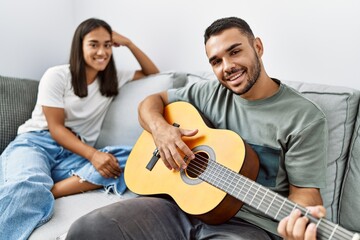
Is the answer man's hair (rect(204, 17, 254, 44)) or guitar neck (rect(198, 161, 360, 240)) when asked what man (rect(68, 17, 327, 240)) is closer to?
man's hair (rect(204, 17, 254, 44))

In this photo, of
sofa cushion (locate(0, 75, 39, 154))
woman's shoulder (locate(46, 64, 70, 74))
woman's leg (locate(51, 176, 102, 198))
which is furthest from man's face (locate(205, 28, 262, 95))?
sofa cushion (locate(0, 75, 39, 154))

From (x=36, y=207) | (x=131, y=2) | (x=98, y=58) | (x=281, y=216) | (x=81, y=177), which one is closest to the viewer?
(x=281, y=216)

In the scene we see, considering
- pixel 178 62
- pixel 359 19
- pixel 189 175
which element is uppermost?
pixel 359 19

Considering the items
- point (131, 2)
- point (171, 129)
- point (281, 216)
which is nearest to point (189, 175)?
point (171, 129)

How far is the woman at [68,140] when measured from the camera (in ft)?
4.03

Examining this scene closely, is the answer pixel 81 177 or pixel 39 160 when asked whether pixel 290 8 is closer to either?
pixel 81 177

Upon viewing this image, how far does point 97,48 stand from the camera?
1.70 meters

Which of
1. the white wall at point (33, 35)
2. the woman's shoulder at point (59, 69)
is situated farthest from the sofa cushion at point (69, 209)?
the white wall at point (33, 35)

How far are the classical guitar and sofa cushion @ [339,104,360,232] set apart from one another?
13.7 inches

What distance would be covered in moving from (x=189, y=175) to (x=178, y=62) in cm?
89

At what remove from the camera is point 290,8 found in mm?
1488

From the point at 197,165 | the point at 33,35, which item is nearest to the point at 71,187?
the point at 197,165

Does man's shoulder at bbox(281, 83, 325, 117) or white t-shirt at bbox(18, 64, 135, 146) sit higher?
man's shoulder at bbox(281, 83, 325, 117)

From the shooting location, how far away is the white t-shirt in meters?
1.64
